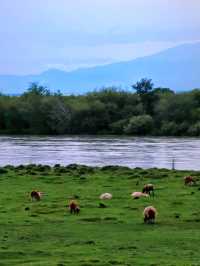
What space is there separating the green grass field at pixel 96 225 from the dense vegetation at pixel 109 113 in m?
71.4

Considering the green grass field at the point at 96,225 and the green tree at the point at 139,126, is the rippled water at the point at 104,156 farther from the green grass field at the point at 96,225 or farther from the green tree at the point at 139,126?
the green tree at the point at 139,126

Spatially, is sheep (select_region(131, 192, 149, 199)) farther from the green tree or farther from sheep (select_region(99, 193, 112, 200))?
the green tree

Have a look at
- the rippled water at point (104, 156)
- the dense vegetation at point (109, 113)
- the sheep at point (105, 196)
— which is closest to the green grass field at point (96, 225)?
the sheep at point (105, 196)

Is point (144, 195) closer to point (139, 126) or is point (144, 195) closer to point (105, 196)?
point (105, 196)

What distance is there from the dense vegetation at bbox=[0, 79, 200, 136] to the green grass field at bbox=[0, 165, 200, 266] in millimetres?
71374

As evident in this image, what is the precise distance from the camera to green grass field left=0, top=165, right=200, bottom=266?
13258 mm

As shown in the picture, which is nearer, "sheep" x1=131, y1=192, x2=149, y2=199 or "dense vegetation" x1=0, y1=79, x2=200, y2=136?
"sheep" x1=131, y1=192, x2=149, y2=199

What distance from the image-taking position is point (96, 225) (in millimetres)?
18297

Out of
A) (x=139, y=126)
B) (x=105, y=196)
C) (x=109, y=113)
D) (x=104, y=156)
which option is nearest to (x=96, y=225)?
(x=105, y=196)

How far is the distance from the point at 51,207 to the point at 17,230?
484cm

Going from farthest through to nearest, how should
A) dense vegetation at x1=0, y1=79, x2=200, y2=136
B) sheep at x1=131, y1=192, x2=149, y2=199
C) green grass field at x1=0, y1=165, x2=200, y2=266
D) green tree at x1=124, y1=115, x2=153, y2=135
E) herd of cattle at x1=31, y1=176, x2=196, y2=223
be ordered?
dense vegetation at x1=0, y1=79, x2=200, y2=136
green tree at x1=124, y1=115, x2=153, y2=135
sheep at x1=131, y1=192, x2=149, y2=199
herd of cattle at x1=31, y1=176, x2=196, y2=223
green grass field at x1=0, y1=165, x2=200, y2=266

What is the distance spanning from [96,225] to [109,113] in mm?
96208

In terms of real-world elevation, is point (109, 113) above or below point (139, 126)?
above

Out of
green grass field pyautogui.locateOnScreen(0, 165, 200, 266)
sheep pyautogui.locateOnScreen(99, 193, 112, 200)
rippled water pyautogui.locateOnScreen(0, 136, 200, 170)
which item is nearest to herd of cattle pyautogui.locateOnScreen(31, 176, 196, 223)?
sheep pyautogui.locateOnScreen(99, 193, 112, 200)
